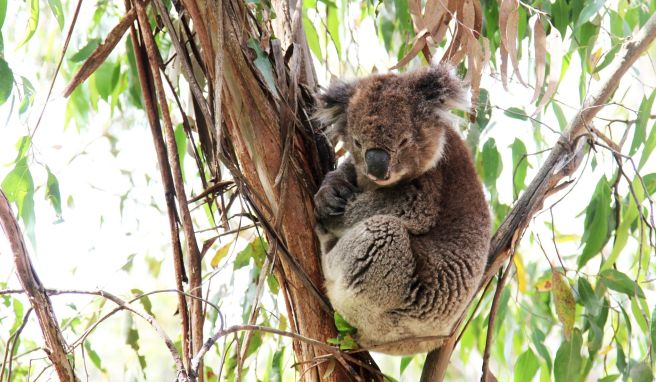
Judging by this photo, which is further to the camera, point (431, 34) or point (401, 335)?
point (401, 335)

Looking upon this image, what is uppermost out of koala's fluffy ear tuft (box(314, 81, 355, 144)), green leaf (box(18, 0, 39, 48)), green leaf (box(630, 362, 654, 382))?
green leaf (box(18, 0, 39, 48))

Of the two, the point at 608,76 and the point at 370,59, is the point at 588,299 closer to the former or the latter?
the point at 608,76

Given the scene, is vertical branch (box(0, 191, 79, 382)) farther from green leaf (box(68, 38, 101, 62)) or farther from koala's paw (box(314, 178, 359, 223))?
green leaf (box(68, 38, 101, 62))

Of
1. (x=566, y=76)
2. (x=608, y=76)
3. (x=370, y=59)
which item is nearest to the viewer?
(x=608, y=76)

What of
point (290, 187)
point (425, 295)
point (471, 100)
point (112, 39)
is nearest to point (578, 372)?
point (425, 295)

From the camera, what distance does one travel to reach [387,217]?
2.68 m

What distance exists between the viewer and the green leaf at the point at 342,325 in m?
Answer: 2.26

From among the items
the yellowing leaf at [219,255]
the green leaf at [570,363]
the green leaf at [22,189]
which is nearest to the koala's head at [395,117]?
the yellowing leaf at [219,255]

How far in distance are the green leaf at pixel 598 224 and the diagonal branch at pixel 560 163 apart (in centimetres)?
55

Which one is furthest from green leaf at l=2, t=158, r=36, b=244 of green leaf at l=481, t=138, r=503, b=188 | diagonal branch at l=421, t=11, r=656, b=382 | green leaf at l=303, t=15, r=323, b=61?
green leaf at l=481, t=138, r=503, b=188

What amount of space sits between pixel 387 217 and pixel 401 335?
436 millimetres

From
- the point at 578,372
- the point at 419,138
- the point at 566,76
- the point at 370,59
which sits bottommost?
Result: the point at 578,372

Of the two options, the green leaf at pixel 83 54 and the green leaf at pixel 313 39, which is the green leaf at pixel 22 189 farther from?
the green leaf at pixel 313 39

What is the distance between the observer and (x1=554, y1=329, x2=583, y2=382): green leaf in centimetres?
266
